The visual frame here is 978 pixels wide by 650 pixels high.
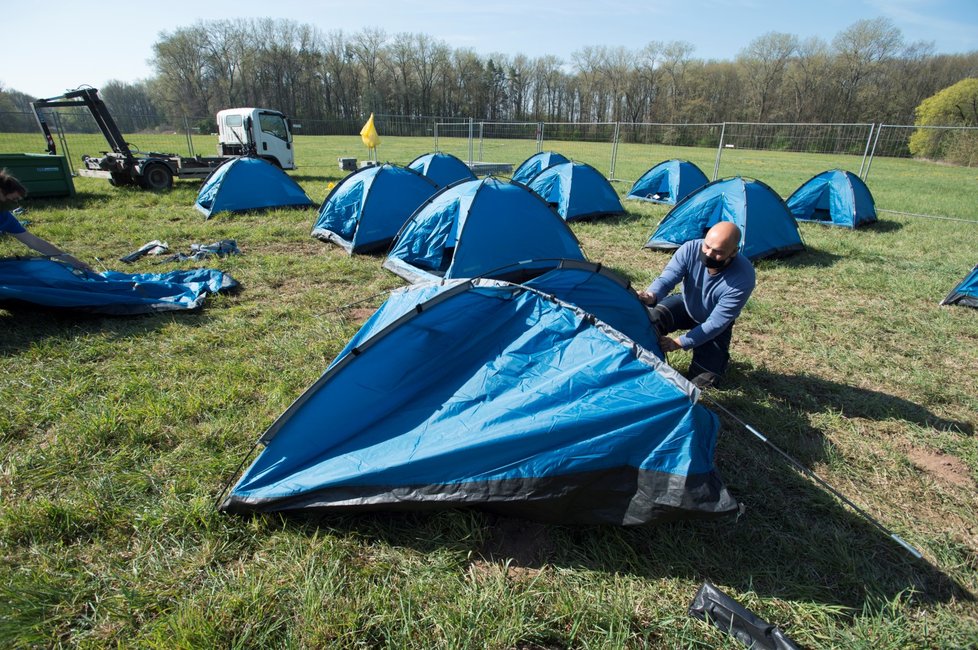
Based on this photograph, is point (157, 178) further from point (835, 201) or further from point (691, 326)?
point (835, 201)

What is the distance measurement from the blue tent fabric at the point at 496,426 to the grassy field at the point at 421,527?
265 mm

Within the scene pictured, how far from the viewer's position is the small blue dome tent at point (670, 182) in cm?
1150

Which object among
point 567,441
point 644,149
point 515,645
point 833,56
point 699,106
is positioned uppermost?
point 833,56

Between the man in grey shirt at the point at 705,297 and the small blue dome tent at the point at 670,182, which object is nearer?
the man in grey shirt at the point at 705,297

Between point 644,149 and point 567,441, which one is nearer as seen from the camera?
point 567,441

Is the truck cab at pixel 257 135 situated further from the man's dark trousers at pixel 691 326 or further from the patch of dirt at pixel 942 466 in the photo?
the patch of dirt at pixel 942 466

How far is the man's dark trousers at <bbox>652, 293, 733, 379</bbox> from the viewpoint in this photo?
3926 mm

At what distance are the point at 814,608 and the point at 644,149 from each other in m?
Answer: 25.8

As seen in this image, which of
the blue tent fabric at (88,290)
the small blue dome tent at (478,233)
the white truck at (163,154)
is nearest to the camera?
the blue tent fabric at (88,290)

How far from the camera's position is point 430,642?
1.96 metres

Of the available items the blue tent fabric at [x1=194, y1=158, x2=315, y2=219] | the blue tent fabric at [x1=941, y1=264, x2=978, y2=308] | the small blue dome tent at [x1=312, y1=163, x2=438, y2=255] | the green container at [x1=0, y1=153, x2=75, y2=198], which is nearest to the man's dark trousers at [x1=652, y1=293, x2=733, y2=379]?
the blue tent fabric at [x1=941, y1=264, x2=978, y2=308]

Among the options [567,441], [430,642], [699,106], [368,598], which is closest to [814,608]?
[567,441]

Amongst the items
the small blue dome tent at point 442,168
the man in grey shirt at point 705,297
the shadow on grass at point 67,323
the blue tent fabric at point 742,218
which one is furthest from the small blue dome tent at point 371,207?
the man in grey shirt at point 705,297

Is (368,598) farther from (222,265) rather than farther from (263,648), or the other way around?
(222,265)
